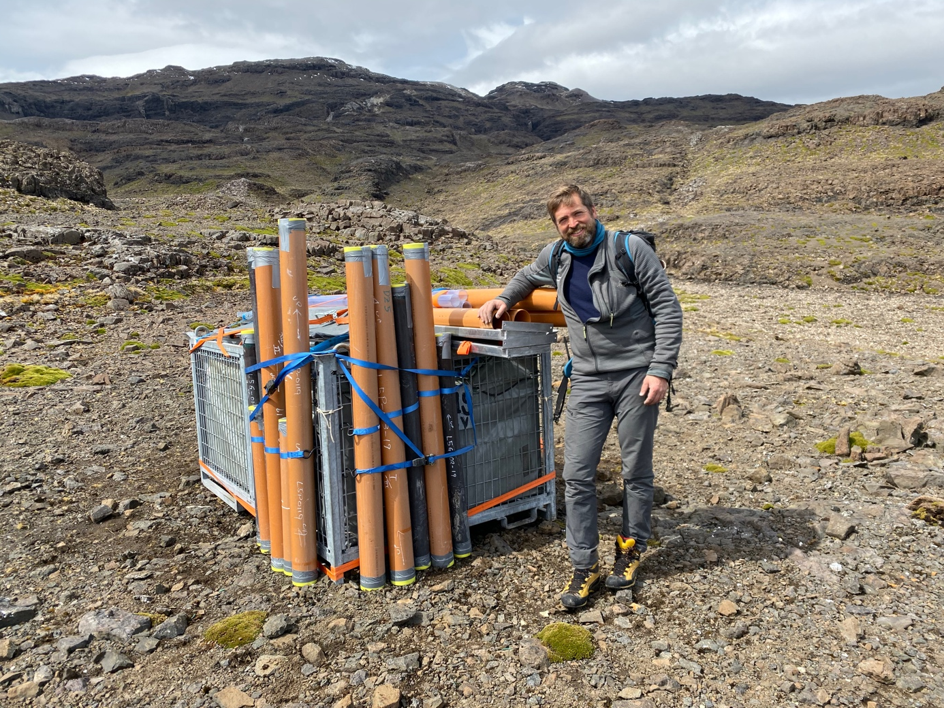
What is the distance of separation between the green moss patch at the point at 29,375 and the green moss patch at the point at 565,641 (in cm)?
893

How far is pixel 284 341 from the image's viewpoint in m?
4.15

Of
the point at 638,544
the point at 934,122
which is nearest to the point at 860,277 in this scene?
the point at 638,544

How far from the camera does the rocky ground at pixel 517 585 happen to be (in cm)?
332

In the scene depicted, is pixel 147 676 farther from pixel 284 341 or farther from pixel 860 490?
pixel 860 490

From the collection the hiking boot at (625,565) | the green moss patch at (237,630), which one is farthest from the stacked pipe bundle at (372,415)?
the hiking boot at (625,565)

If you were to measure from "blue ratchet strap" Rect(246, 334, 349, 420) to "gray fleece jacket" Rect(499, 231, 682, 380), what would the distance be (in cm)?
161

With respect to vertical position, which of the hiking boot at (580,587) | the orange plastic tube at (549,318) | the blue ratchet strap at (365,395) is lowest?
the hiking boot at (580,587)

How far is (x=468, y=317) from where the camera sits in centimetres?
450

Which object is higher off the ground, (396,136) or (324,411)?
(396,136)

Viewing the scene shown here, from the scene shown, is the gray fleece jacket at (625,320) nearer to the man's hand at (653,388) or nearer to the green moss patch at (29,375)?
the man's hand at (653,388)

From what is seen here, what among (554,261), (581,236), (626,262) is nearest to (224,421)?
(554,261)

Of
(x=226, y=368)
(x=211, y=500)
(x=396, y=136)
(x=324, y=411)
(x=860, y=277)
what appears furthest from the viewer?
(x=396, y=136)

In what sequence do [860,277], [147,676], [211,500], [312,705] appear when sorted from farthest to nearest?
[860,277], [211,500], [147,676], [312,705]

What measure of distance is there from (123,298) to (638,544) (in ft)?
47.4
